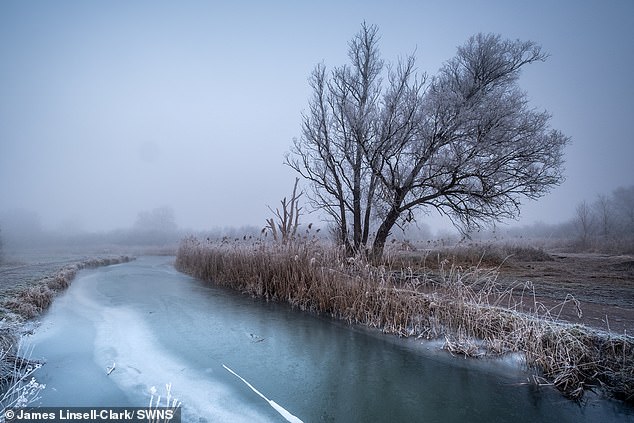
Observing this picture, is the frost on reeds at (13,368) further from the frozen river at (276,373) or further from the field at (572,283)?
the field at (572,283)

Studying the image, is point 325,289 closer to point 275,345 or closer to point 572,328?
point 275,345

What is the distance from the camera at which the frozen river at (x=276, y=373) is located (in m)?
3.89

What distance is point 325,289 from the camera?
335 inches

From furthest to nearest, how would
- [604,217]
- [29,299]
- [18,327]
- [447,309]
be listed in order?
1. [604,217]
2. [29,299]
3. [447,309]
4. [18,327]

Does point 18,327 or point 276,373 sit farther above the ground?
point 18,327

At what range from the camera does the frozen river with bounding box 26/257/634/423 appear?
389 centimetres

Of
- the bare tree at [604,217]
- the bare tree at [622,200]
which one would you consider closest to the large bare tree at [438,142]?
the bare tree at [604,217]

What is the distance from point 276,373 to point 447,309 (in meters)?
3.32

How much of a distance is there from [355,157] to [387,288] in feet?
23.6

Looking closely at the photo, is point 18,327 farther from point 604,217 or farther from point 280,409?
point 604,217

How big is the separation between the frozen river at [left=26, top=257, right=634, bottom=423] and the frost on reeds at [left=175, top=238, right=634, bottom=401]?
0.33 metres

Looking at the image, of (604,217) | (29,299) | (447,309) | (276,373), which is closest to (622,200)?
(604,217)

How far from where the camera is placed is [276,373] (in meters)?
4.98

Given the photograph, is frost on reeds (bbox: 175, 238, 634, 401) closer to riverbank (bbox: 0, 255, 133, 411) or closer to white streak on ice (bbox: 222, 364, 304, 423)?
white streak on ice (bbox: 222, 364, 304, 423)
